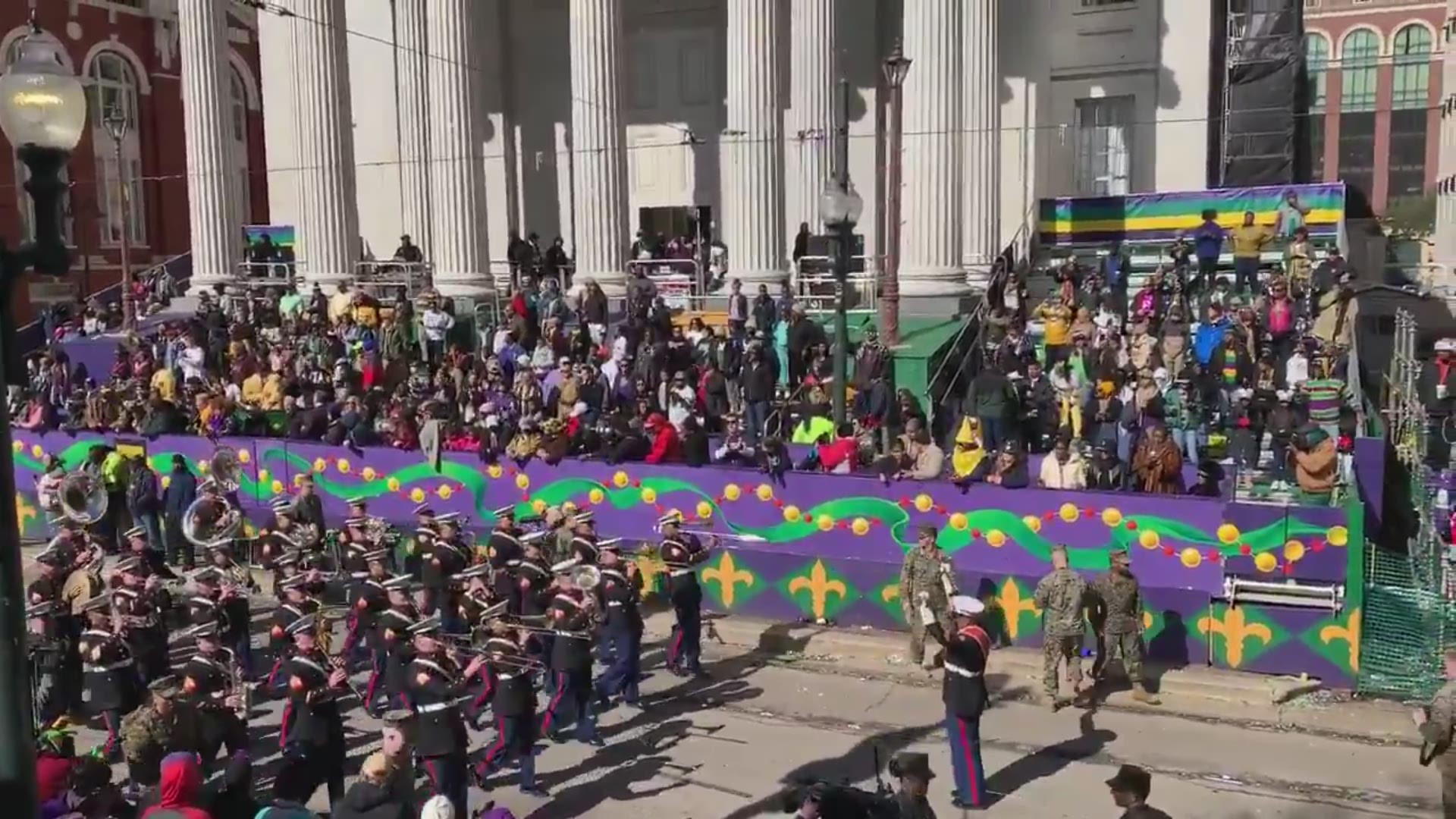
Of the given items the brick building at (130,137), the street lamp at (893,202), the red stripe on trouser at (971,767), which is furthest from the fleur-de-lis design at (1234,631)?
the brick building at (130,137)

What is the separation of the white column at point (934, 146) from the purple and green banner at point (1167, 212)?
11.8 feet

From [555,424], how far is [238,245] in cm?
1578

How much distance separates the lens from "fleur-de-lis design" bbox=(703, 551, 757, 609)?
1558 cm

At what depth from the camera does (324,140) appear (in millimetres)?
27734

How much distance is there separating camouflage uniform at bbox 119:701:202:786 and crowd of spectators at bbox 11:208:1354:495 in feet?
25.4

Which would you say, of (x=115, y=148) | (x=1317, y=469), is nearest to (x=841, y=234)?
(x=1317, y=469)

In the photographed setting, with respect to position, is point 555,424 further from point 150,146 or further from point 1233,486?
point 150,146

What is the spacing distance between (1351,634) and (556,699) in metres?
7.67

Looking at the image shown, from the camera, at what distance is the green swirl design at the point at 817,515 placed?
43.8ft

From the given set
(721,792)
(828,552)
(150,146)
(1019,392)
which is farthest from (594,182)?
(150,146)

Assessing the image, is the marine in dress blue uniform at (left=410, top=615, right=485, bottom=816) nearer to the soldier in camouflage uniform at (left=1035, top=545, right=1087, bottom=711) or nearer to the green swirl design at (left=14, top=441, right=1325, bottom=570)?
the soldier in camouflage uniform at (left=1035, top=545, right=1087, bottom=711)

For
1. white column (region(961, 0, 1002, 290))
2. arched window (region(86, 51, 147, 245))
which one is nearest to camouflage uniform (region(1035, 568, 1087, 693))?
white column (region(961, 0, 1002, 290))

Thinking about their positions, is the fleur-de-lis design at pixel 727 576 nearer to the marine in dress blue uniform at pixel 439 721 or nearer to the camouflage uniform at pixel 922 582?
the camouflage uniform at pixel 922 582

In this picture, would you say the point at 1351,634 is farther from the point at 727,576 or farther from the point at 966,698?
the point at 727,576
